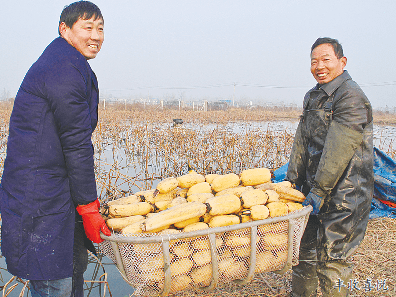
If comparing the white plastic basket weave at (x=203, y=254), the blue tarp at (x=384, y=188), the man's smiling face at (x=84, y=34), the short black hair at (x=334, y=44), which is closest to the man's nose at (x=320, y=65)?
the short black hair at (x=334, y=44)

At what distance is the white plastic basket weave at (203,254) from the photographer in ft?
5.31

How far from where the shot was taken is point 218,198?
6.34ft

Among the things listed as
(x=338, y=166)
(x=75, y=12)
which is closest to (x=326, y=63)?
(x=338, y=166)

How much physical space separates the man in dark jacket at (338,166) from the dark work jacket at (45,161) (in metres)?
1.78

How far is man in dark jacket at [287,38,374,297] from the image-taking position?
2.06m

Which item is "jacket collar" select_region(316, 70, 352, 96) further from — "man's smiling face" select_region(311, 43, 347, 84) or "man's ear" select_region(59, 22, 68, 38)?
"man's ear" select_region(59, 22, 68, 38)

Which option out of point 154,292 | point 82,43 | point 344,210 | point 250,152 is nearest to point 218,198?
point 154,292

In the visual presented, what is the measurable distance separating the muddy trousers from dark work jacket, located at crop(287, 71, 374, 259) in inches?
3.6

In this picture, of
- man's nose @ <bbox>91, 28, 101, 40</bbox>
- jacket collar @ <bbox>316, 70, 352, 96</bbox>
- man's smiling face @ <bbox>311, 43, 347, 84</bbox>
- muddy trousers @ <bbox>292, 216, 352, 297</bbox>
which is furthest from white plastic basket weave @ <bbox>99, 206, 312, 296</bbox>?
man's nose @ <bbox>91, 28, 101, 40</bbox>

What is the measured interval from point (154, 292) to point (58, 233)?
0.71 meters

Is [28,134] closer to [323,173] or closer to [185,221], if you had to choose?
[185,221]

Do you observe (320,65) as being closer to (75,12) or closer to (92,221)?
(75,12)

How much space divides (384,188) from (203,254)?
3.75 meters

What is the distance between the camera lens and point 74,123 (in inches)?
63.5
